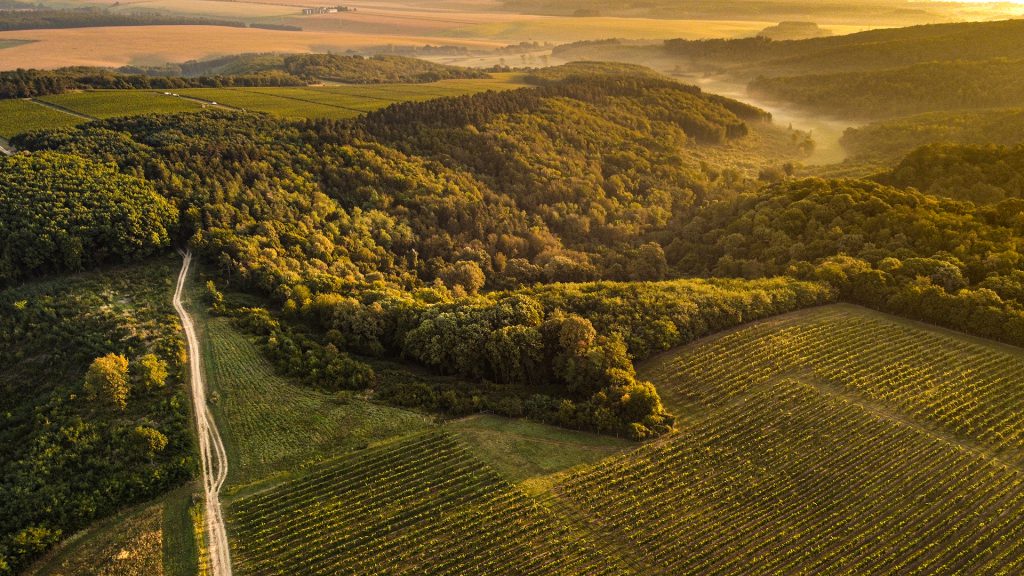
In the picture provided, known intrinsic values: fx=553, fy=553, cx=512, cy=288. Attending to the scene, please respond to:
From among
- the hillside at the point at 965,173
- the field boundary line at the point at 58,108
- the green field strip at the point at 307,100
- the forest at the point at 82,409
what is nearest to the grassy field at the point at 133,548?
the forest at the point at 82,409

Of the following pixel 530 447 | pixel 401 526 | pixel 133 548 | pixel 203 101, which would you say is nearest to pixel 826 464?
pixel 530 447

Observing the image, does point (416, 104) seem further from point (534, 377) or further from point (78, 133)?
point (534, 377)

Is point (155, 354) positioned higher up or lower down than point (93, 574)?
higher up

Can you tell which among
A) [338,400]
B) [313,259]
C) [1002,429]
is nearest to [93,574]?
[338,400]

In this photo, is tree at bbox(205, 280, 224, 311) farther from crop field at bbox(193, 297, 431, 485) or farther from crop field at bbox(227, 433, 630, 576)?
crop field at bbox(227, 433, 630, 576)

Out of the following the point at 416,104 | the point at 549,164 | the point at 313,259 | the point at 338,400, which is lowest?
the point at 338,400

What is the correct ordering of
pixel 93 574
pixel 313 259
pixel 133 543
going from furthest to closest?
pixel 313 259
pixel 133 543
pixel 93 574

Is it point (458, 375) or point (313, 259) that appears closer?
point (458, 375)
